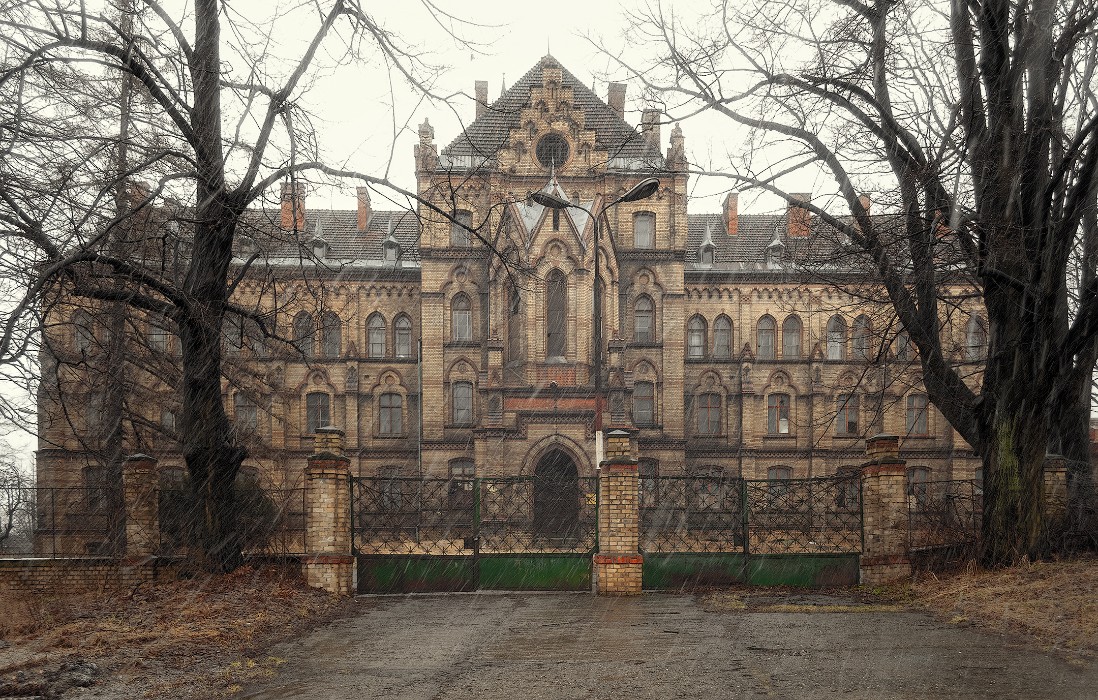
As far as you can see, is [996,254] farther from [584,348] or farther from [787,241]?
[787,241]

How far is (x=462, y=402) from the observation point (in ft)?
119

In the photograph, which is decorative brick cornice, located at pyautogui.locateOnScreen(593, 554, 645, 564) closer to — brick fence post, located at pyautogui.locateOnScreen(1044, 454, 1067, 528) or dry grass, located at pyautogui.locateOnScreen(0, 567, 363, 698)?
dry grass, located at pyautogui.locateOnScreen(0, 567, 363, 698)

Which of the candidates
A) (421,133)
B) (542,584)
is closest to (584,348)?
(421,133)

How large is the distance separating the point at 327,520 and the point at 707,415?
25.6 metres

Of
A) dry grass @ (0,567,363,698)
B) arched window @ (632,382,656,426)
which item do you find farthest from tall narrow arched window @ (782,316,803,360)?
dry grass @ (0,567,363,698)

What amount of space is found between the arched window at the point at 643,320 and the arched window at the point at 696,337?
2.98m

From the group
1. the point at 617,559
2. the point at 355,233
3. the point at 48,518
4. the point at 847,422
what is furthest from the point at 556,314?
the point at 617,559

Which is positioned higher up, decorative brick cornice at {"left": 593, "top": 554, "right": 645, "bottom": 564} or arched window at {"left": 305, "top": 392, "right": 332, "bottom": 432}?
arched window at {"left": 305, "top": 392, "right": 332, "bottom": 432}

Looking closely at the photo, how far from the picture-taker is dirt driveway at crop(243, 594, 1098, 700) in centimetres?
805

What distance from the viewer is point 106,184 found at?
11.0 metres

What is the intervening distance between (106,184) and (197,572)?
583cm

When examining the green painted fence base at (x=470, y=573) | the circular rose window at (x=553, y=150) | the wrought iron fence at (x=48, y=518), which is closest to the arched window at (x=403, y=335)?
the circular rose window at (x=553, y=150)

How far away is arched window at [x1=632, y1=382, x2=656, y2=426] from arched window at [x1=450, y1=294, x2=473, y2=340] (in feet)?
20.7

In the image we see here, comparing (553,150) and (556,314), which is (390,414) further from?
(553,150)
